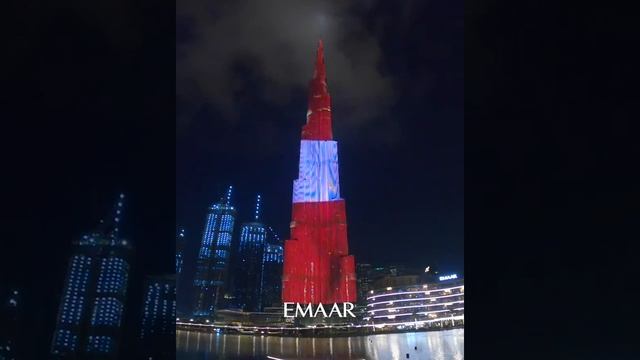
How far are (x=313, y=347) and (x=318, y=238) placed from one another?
122 cm

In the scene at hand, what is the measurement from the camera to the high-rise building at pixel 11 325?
10.1 feet

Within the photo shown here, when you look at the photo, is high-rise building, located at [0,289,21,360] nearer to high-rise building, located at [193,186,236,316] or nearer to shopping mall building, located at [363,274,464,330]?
high-rise building, located at [193,186,236,316]

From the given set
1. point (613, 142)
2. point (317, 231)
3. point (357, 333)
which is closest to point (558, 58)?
point (613, 142)

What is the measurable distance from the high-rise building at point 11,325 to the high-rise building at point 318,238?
300 centimetres

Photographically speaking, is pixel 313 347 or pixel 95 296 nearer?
pixel 95 296

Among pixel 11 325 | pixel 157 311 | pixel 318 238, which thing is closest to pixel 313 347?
pixel 318 238

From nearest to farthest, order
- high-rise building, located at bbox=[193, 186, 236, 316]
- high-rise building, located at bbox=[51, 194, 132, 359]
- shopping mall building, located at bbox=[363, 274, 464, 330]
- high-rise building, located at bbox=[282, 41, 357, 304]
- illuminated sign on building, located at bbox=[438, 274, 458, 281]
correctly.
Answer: high-rise building, located at bbox=[51, 194, 132, 359] → illuminated sign on building, located at bbox=[438, 274, 458, 281] → high-rise building, located at bbox=[193, 186, 236, 316] → high-rise building, located at bbox=[282, 41, 357, 304] → shopping mall building, located at bbox=[363, 274, 464, 330]

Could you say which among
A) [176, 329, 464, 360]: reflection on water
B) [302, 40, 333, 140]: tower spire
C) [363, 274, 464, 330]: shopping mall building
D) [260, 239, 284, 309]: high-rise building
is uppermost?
[302, 40, 333, 140]: tower spire

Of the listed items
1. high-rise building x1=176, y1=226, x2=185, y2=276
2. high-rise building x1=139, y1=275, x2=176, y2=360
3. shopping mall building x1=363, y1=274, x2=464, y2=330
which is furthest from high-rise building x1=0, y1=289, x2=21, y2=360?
shopping mall building x1=363, y1=274, x2=464, y2=330

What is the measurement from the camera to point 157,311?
3846mm

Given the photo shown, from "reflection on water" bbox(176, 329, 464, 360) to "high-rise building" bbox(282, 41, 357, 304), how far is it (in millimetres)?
519

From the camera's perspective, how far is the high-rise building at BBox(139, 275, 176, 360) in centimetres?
372

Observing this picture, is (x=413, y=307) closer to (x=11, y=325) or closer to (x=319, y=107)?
(x=319, y=107)

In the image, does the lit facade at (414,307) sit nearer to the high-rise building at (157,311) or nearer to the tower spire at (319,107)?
the tower spire at (319,107)
